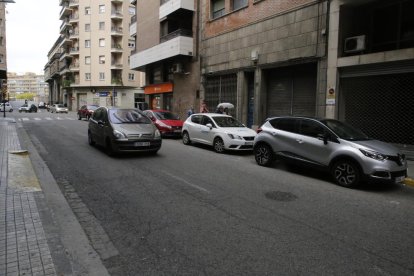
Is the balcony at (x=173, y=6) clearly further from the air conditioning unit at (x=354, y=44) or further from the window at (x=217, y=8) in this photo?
the air conditioning unit at (x=354, y=44)

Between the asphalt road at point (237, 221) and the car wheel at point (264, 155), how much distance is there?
2.22ft

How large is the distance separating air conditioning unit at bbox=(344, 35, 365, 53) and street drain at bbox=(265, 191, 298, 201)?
8.24 m

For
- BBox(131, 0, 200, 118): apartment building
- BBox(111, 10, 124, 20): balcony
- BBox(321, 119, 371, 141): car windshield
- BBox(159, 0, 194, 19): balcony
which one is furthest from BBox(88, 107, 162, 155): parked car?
BBox(111, 10, 124, 20): balcony

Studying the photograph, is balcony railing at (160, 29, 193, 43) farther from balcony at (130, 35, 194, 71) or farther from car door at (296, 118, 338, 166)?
car door at (296, 118, 338, 166)

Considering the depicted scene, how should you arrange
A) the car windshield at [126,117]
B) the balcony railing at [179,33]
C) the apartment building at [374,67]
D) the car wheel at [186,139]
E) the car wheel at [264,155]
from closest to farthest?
the car wheel at [264,155]
the car windshield at [126,117]
the apartment building at [374,67]
the car wheel at [186,139]
the balcony railing at [179,33]

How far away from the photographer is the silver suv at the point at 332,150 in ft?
23.5

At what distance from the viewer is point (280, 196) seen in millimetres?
6426

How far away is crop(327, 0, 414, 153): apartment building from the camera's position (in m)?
11.3

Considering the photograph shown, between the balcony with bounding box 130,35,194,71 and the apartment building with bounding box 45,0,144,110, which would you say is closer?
the balcony with bounding box 130,35,194,71

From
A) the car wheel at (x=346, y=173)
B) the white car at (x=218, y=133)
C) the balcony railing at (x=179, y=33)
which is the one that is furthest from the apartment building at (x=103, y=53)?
the car wheel at (x=346, y=173)

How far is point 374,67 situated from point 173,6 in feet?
Result: 50.4

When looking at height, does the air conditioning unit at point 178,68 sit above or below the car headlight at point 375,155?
above

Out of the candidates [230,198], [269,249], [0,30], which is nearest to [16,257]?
[269,249]

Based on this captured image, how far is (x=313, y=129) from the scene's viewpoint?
8.48m
